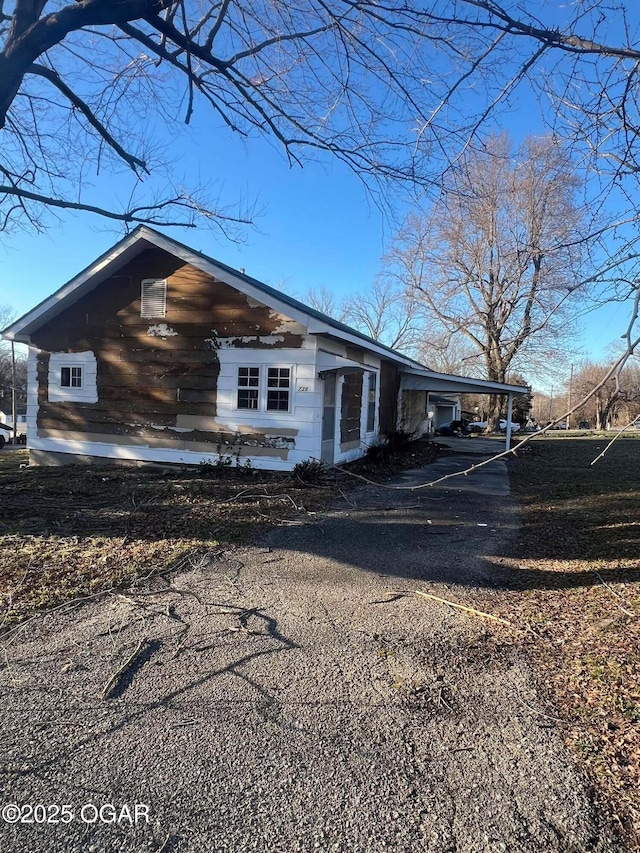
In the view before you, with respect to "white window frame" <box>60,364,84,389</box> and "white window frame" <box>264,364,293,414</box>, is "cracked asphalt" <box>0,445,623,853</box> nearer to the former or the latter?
"white window frame" <box>264,364,293,414</box>

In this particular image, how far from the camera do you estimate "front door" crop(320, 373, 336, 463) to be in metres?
10.6

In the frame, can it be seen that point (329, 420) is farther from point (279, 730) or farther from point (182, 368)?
point (279, 730)

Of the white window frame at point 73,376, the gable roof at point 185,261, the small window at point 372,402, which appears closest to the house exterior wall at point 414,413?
the small window at point 372,402

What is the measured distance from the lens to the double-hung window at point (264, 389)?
9758mm

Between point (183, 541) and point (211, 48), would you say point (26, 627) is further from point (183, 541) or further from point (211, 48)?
point (211, 48)

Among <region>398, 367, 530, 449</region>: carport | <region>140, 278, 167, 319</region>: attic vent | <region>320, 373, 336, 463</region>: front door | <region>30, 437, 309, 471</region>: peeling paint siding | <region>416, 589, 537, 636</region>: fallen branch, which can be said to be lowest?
<region>416, 589, 537, 636</region>: fallen branch

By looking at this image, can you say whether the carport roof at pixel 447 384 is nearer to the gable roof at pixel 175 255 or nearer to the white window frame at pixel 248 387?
the gable roof at pixel 175 255

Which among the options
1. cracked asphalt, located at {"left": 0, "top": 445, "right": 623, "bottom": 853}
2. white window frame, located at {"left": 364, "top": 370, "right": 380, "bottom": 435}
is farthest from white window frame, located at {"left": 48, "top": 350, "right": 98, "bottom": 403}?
cracked asphalt, located at {"left": 0, "top": 445, "right": 623, "bottom": 853}


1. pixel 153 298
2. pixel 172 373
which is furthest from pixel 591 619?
pixel 153 298

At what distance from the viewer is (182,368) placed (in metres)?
10.6

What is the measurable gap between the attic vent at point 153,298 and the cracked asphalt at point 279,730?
8046mm

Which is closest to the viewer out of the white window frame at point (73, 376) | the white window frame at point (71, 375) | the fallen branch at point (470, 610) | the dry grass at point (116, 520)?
the fallen branch at point (470, 610)

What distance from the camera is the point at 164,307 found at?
1066 cm

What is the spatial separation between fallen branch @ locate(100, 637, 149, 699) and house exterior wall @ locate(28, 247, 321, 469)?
258 inches
